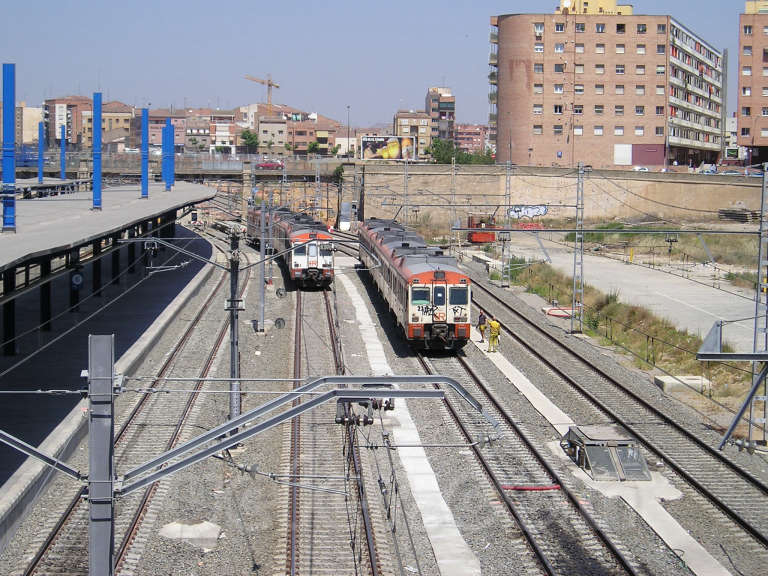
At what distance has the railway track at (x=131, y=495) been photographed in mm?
12305

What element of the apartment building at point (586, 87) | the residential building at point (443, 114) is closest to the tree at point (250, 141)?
the residential building at point (443, 114)

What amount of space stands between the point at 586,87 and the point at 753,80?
13.8 metres

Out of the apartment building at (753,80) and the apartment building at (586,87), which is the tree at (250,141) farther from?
the apartment building at (753,80)

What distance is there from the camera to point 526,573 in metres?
12.6

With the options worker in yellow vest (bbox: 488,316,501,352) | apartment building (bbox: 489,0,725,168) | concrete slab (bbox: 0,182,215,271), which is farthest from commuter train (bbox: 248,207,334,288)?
apartment building (bbox: 489,0,725,168)

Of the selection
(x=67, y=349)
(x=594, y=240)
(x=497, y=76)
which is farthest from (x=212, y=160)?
(x=67, y=349)

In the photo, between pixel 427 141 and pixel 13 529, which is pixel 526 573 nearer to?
pixel 13 529

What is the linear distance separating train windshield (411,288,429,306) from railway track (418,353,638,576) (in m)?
5.11

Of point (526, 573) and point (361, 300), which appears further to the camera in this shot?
point (361, 300)

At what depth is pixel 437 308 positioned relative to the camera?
25422 mm

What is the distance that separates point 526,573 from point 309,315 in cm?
2114

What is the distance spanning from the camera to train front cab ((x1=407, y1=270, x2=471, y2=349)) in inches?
1000

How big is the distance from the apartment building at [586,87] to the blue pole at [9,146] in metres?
52.1

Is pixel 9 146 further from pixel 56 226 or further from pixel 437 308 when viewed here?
pixel 437 308
